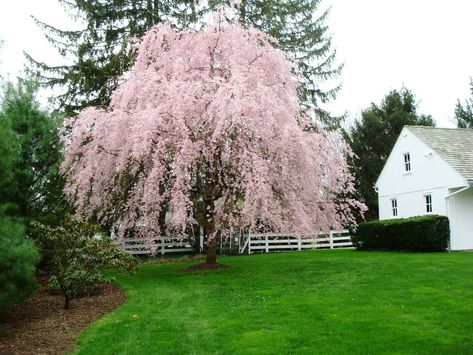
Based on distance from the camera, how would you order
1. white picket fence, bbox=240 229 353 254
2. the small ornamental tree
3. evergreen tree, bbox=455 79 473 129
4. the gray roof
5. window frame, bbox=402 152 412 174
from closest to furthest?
the small ornamental tree → the gray roof → window frame, bbox=402 152 412 174 → white picket fence, bbox=240 229 353 254 → evergreen tree, bbox=455 79 473 129

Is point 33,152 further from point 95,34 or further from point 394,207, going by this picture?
point 394,207

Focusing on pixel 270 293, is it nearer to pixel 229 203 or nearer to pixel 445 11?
pixel 229 203

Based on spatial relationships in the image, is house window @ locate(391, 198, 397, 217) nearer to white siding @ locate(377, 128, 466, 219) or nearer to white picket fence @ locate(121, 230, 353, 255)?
white siding @ locate(377, 128, 466, 219)

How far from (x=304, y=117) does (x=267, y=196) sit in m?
3.51

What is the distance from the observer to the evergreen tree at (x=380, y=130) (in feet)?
101

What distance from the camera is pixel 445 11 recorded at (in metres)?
5.36

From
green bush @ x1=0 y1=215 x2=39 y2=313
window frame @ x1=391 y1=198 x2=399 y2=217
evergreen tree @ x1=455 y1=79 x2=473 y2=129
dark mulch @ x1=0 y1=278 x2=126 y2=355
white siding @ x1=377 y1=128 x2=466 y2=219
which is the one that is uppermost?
evergreen tree @ x1=455 y1=79 x2=473 y2=129

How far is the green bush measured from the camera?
6.89 meters

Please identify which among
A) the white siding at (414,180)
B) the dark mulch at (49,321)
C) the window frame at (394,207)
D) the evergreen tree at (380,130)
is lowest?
the dark mulch at (49,321)

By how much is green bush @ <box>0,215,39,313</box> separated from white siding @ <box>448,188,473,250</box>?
16.0 m

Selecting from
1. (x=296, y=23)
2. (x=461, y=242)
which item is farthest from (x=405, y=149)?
(x=296, y=23)

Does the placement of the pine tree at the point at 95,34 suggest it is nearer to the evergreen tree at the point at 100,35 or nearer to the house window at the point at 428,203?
the evergreen tree at the point at 100,35

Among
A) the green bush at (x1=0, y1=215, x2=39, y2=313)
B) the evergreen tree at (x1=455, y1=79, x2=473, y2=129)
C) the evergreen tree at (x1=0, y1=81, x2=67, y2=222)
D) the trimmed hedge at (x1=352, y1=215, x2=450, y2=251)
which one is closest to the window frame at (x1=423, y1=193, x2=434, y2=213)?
the trimmed hedge at (x1=352, y1=215, x2=450, y2=251)

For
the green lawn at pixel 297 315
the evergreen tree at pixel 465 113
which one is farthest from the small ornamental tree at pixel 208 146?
the evergreen tree at pixel 465 113
